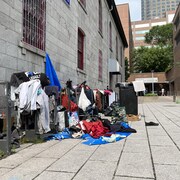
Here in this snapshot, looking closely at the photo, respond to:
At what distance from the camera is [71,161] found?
14.2 ft

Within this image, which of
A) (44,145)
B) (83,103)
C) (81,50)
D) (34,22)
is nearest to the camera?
(44,145)

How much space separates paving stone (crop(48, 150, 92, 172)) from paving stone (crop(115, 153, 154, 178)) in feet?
2.18

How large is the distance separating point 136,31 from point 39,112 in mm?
121280

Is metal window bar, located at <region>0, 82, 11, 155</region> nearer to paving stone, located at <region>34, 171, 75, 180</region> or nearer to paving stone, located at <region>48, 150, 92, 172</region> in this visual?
paving stone, located at <region>48, 150, 92, 172</region>

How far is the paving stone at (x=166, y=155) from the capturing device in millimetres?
4273

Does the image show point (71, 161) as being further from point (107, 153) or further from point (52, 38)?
point (52, 38)

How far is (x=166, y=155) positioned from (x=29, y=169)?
8.32 feet

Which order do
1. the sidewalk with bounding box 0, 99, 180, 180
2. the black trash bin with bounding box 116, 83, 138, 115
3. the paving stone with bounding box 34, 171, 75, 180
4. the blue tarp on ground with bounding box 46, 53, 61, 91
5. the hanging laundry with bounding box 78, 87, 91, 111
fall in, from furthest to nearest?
1. the black trash bin with bounding box 116, 83, 138, 115
2. the hanging laundry with bounding box 78, 87, 91, 111
3. the blue tarp on ground with bounding box 46, 53, 61, 91
4. the sidewalk with bounding box 0, 99, 180, 180
5. the paving stone with bounding box 34, 171, 75, 180

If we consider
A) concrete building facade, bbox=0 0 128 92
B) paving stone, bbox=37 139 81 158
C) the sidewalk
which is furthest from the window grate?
the sidewalk

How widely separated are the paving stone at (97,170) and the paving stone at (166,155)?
87 cm

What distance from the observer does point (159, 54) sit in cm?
6184

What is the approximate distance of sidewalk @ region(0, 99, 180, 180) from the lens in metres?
3.58

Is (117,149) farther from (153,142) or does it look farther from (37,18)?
(37,18)

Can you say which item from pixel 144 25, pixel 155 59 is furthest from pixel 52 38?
pixel 144 25
